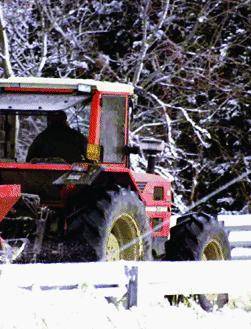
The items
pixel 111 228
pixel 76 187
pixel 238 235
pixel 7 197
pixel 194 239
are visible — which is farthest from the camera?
pixel 238 235

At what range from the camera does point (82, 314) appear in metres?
6.77

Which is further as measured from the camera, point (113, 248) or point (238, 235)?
point (238, 235)

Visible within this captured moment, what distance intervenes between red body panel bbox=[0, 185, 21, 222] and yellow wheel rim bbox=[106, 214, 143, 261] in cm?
126

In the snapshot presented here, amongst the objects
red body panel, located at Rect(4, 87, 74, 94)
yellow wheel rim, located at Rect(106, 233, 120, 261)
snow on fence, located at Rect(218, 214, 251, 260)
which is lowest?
yellow wheel rim, located at Rect(106, 233, 120, 261)

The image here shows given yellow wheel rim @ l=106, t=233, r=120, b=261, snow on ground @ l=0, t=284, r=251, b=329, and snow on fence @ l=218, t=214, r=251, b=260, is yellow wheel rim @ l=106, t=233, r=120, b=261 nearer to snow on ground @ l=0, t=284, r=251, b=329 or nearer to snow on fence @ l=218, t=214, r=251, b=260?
snow on ground @ l=0, t=284, r=251, b=329

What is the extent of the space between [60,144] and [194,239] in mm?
1768

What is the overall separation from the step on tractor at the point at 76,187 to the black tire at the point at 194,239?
1cm

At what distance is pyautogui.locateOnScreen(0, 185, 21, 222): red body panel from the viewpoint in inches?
297

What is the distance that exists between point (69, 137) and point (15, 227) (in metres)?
1.04

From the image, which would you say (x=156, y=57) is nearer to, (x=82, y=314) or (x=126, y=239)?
(x=126, y=239)

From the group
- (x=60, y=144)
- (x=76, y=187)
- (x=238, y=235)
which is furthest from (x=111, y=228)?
(x=238, y=235)

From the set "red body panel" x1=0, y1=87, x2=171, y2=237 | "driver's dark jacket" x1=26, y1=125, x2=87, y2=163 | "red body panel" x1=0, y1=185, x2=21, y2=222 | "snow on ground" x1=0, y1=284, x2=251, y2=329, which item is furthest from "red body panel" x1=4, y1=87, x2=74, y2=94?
"snow on ground" x1=0, y1=284, x2=251, y2=329

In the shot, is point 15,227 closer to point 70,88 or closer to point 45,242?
point 45,242

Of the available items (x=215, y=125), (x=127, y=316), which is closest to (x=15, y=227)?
(x=127, y=316)
